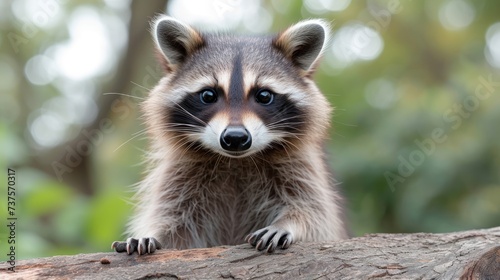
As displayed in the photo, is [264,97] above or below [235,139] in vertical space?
above

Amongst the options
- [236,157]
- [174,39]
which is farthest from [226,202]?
[174,39]

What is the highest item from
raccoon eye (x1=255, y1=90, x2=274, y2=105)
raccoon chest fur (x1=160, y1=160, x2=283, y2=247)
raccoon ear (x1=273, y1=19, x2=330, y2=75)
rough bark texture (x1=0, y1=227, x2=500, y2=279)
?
raccoon ear (x1=273, y1=19, x2=330, y2=75)

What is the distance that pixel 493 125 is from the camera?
616cm

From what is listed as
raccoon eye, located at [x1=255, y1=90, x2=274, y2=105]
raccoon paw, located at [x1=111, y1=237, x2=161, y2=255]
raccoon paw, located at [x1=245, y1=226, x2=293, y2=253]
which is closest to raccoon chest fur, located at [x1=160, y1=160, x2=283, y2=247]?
raccoon eye, located at [x1=255, y1=90, x2=274, y2=105]

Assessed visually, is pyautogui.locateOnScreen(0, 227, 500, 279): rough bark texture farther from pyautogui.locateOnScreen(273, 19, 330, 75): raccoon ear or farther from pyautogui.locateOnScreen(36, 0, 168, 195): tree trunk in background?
pyautogui.locateOnScreen(36, 0, 168, 195): tree trunk in background

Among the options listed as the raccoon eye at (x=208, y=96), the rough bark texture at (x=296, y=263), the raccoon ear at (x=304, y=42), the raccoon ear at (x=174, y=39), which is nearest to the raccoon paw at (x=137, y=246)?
the rough bark texture at (x=296, y=263)

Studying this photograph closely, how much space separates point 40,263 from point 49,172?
4973mm

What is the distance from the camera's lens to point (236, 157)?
4270 mm

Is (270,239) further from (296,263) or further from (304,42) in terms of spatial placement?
(304,42)

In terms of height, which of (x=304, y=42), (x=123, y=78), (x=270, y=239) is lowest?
(x=270, y=239)

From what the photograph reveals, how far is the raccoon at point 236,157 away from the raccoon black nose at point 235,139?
0.85 ft

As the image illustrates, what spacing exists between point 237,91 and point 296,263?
1.25m

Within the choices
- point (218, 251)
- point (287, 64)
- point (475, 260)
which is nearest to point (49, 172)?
point (287, 64)

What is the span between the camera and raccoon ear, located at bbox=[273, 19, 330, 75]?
469cm
